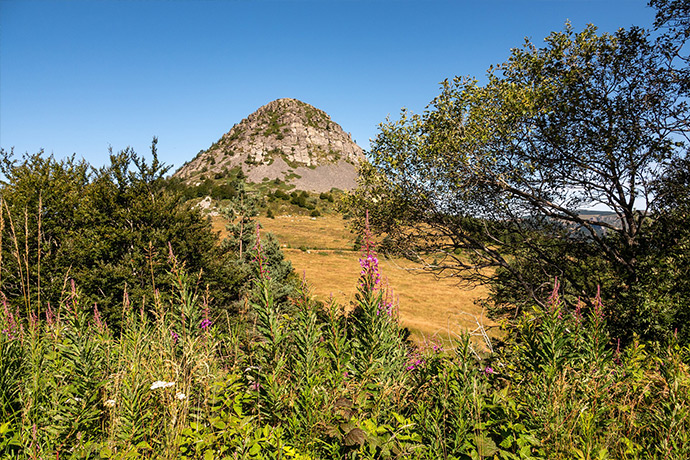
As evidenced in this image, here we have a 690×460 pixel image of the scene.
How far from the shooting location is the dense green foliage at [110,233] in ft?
39.9

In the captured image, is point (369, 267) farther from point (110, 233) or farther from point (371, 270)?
point (110, 233)

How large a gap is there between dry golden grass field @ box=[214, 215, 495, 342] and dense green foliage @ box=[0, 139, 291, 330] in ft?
18.7

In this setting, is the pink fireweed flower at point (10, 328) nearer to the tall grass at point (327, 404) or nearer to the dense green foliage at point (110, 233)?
the tall grass at point (327, 404)

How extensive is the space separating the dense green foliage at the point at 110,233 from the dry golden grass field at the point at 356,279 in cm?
570

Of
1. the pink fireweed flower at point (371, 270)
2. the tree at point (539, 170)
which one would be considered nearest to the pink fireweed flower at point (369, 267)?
the pink fireweed flower at point (371, 270)

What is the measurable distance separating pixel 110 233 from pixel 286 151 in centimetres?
12215

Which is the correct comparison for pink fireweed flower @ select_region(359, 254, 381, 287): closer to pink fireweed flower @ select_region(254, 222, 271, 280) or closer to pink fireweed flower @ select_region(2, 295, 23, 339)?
pink fireweed flower @ select_region(254, 222, 271, 280)

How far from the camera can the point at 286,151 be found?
130 meters

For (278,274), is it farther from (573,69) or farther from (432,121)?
(573,69)

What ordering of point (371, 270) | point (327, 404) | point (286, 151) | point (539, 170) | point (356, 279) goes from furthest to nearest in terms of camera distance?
point (286, 151)
point (356, 279)
point (539, 170)
point (371, 270)
point (327, 404)

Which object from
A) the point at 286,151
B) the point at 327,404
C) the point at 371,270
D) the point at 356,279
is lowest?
the point at 356,279

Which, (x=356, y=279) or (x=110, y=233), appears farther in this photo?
(x=356, y=279)

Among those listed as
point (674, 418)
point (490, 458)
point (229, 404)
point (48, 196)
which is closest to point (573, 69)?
point (674, 418)

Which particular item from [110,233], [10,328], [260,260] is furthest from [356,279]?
[260,260]
